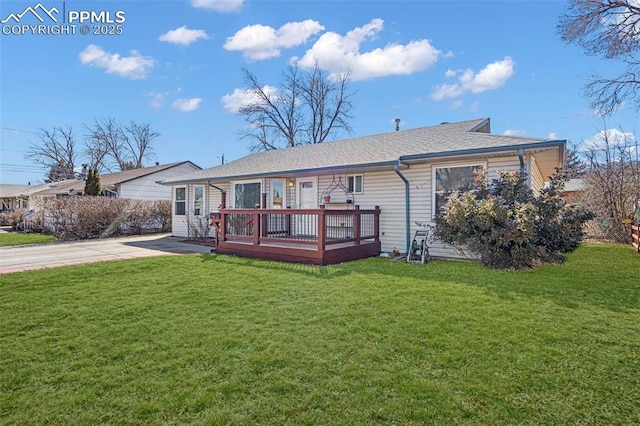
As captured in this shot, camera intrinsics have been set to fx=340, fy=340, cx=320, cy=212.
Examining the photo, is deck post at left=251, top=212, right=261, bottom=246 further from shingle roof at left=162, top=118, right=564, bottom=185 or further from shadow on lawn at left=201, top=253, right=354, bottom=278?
shingle roof at left=162, top=118, right=564, bottom=185

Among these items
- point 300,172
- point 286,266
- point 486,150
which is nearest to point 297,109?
point 300,172

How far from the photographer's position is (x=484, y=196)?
7039mm

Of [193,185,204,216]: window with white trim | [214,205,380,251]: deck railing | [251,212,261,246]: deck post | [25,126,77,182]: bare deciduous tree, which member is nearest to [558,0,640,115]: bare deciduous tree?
[214,205,380,251]: deck railing

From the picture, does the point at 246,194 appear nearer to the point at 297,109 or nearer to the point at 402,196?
the point at 402,196

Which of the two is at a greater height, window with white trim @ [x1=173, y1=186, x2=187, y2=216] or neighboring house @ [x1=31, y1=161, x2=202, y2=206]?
neighboring house @ [x1=31, y1=161, x2=202, y2=206]

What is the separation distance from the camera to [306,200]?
35.9ft

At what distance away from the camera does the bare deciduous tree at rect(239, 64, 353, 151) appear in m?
27.1

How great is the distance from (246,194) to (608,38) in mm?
15711

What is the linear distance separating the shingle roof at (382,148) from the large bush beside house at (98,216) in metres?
2.61

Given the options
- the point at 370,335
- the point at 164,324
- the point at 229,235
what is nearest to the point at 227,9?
the point at 229,235

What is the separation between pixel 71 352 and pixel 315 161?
858 centimetres

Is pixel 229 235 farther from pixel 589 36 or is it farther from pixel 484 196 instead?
pixel 589 36

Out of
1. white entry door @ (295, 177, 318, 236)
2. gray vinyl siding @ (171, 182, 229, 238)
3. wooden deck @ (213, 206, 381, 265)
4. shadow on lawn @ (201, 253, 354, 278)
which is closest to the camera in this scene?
shadow on lawn @ (201, 253, 354, 278)

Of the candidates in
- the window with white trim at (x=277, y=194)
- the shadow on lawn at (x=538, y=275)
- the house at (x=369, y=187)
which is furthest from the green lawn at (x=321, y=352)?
the window with white trim at (x=277, y=194)
